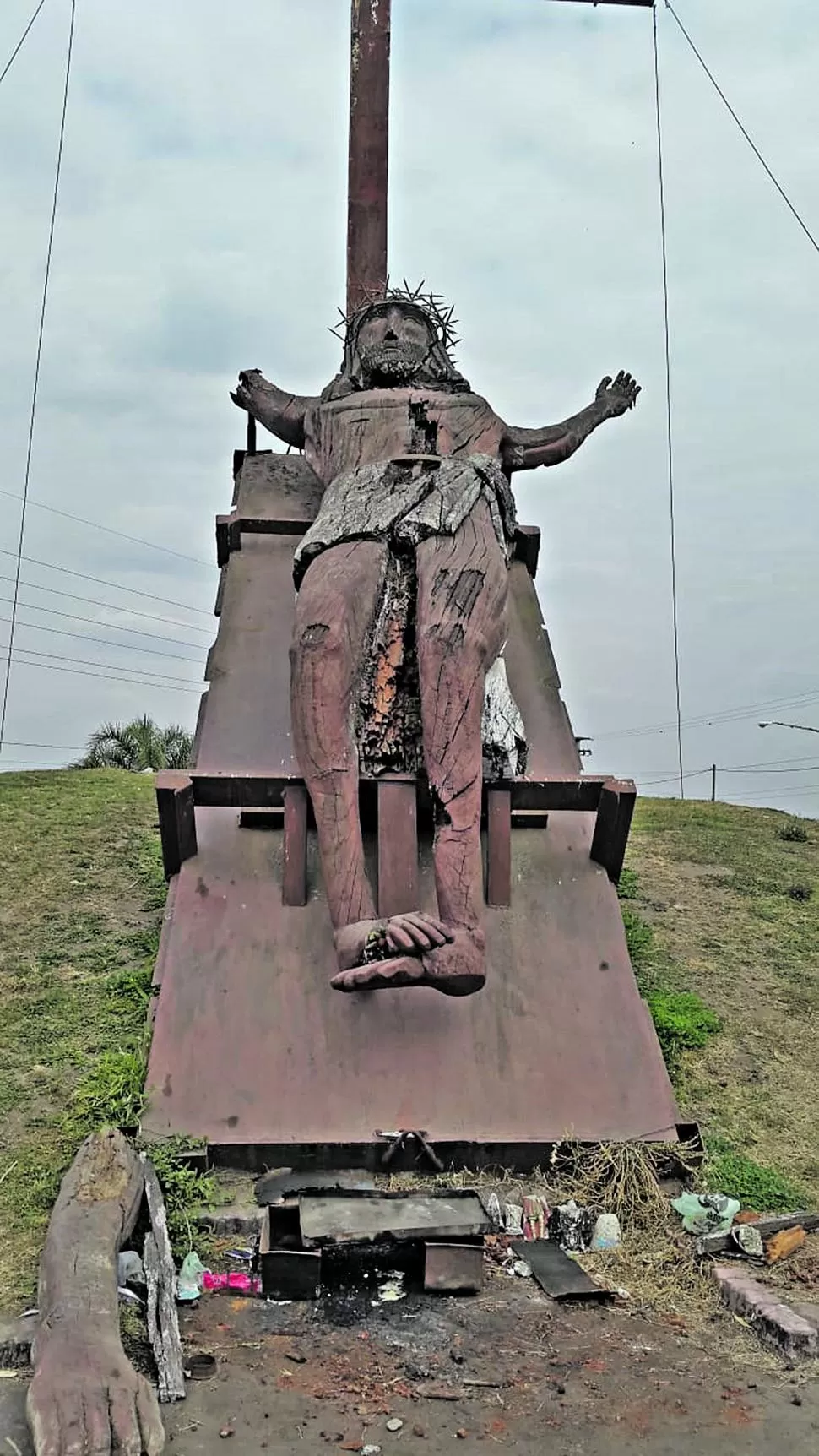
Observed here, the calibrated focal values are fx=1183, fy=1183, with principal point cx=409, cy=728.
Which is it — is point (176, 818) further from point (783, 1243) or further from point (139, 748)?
point (139, 748)

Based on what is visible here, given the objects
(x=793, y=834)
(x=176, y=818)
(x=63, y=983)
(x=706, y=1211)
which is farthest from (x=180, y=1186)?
(x=793, y=834)

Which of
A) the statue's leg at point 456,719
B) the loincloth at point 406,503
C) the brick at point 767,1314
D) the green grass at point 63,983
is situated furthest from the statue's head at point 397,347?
the brick at point 767,1314

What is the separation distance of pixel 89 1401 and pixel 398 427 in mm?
3802

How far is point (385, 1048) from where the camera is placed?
3615 millimetres

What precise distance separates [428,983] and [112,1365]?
54.1 inches

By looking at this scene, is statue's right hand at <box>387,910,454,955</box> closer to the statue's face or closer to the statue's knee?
the statue's knee

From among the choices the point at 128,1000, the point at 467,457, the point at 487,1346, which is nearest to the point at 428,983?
the point at 487,1346

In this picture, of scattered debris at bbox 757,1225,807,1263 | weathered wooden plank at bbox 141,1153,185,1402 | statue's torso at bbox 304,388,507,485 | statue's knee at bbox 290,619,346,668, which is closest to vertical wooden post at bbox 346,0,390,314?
statue's torso at bbox 304,388,507,485

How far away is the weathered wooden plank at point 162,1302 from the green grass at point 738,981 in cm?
160

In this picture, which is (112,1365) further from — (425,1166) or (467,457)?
(467,457)

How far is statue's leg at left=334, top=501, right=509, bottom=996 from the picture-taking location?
10.7 ft

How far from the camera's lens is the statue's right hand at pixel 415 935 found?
3174 millimetres

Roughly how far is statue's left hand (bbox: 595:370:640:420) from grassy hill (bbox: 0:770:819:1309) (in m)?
2.52

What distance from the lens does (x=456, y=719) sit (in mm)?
3684
